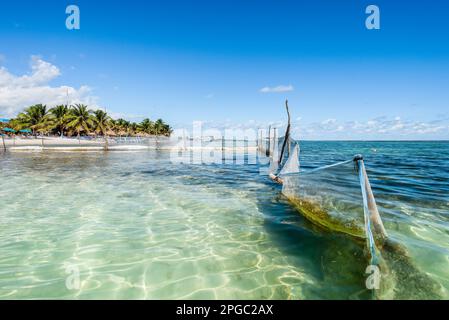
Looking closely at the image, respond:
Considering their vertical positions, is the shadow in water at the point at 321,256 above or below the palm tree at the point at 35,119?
below

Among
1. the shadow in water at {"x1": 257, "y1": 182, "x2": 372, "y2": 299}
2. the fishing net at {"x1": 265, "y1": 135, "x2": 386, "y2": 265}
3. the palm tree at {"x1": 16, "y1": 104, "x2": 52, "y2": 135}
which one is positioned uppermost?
the palm tree at {"x1": 16, "y1": 104, "x2": 52, "y2": 135}

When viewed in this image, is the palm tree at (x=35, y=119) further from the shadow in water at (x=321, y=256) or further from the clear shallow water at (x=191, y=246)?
the shadow in water at (x=321, y=256)

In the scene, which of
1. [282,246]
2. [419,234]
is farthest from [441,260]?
[282,246]

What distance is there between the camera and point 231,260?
4418 mm

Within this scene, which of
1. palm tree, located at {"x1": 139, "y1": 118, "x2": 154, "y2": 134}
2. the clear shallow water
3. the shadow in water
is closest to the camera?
the shadow in water

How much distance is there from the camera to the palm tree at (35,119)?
53.1 m

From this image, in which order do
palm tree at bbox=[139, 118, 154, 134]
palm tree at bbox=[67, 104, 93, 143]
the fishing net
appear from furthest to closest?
palm tree at bbox=[139, 118, 154, 134] < palm tree at bbox=[67, 104, 93, 143] < the fishing net

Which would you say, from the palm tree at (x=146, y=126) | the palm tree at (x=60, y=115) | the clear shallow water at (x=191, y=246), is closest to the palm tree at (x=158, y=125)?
the palm tree at (x=146, y=126)

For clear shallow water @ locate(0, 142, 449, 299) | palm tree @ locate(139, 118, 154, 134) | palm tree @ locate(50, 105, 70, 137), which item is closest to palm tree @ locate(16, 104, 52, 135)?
palm tree @ locate(50, 105, 70, 137)

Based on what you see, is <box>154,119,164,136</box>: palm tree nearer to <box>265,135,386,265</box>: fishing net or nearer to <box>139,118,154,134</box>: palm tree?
<box>139,118,154,134</box>: palm tree

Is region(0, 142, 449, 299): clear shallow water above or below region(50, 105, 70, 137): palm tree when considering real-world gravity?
below

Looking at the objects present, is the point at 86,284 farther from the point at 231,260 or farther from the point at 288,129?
the point at 288,129

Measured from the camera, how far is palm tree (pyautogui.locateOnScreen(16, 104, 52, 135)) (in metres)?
53.1
